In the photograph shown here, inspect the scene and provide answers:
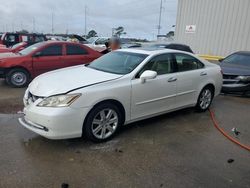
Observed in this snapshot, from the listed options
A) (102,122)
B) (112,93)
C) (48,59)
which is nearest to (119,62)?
(112,93)

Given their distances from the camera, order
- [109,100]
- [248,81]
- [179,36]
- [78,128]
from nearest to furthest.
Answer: [78,128]
[109,100]
[248,81]
[179,36]

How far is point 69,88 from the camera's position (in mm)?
3705

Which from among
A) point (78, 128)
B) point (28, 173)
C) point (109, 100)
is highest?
point (109, 100)

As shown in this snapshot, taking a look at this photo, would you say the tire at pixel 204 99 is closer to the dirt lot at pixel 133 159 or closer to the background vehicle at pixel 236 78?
the dirt lot at pixel 133 159

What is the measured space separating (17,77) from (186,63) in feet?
17.7

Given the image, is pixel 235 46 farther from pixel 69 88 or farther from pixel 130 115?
pixel 69 88

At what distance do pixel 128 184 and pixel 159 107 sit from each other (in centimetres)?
203

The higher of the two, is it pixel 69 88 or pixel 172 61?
pixel 172 61

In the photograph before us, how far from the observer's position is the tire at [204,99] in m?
5.70

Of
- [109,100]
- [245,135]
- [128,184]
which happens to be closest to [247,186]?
[128,184]

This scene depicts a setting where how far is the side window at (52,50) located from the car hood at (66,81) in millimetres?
3961

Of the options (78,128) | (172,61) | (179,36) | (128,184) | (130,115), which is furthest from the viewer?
(179,36)

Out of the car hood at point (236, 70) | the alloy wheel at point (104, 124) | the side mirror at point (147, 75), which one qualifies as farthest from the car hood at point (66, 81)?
the car hood at point (236, 70)

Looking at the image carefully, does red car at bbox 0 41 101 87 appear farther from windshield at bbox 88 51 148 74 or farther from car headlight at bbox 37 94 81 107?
car headlight at bbox 37 94 81 107
